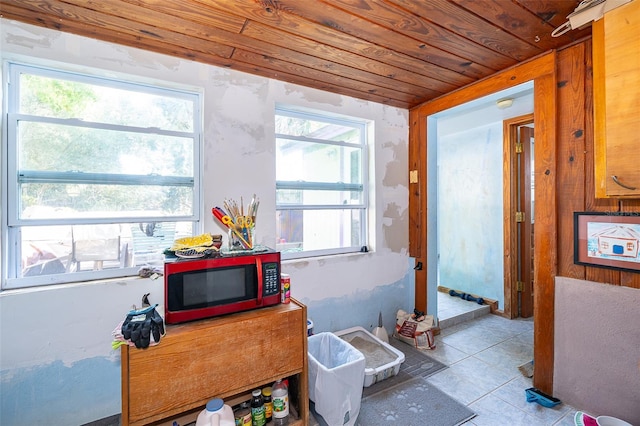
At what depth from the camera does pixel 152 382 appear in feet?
3.70

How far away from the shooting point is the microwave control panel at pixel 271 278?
144 centimetres

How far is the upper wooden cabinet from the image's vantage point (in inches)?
52.7

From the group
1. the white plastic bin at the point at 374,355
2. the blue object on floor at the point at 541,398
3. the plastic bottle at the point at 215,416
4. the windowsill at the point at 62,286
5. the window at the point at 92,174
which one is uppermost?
the window at the point at 92,174

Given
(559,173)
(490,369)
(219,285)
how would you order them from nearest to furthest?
(219,285) → (559,173) → (490,369)

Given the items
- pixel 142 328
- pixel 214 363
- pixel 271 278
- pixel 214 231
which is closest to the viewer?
pixel 142 328

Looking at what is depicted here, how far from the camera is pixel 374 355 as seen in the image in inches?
88.0

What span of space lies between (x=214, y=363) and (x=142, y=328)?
0.35m

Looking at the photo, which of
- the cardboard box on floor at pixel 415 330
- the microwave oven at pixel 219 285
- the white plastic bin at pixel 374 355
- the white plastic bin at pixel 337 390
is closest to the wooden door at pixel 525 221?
the cardboard box on floor at pixel 415 330

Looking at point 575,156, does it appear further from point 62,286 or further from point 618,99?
point 62,286

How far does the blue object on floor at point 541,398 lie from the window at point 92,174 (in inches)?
98.8

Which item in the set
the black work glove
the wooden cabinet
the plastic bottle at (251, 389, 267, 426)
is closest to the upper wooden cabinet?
the wooden cabinet

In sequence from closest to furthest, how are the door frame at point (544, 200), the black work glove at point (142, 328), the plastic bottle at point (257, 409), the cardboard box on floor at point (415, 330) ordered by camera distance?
the black work glove at point (142, 328)
the plastic bottle at point (257, 409)
the door frame at point (544, 200)
the cardboard box on floor at point (415, 330)

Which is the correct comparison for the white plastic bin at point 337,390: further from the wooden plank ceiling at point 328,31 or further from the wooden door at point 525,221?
the wooden door at point 525,221

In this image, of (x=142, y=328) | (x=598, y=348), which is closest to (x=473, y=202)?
(x=598, y=348)
